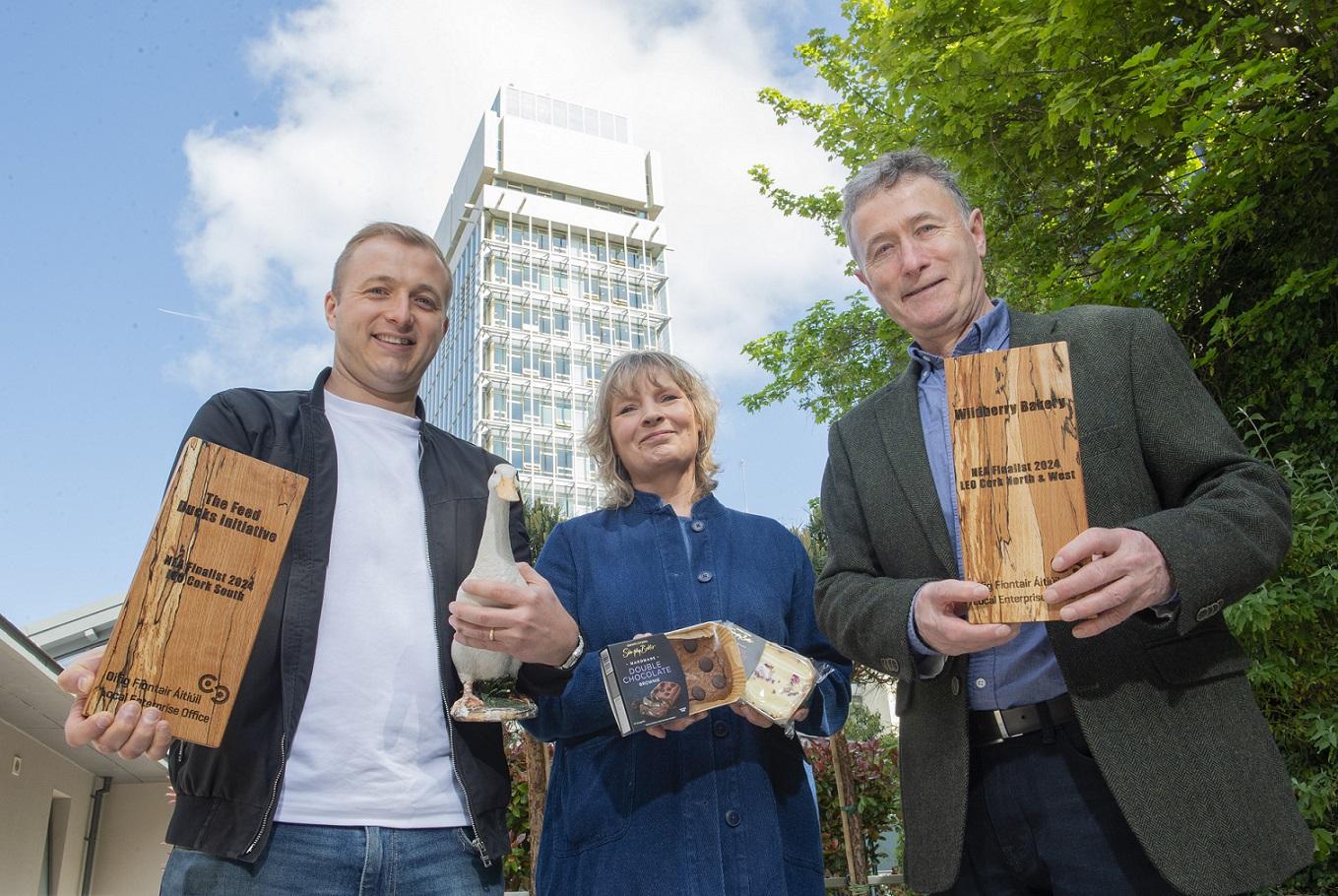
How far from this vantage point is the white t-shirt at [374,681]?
70.1 inches

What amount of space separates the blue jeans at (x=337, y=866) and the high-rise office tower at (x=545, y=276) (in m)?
52.0

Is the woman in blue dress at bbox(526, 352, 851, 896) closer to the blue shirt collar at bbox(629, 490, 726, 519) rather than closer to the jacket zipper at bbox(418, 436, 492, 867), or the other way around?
the blue shirt collar at bbox(629, 490, 726, 519)

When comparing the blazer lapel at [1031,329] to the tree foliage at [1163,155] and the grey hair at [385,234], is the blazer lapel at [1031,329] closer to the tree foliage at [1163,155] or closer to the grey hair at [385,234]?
the grey hair at [385,234]

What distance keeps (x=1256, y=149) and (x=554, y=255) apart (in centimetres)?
5874

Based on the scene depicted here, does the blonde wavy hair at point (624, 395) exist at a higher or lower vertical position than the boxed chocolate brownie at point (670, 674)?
higher

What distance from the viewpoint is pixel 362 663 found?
6.21 ft

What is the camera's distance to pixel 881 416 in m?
2.16

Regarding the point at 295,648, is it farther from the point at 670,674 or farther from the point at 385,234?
the point at 385,234

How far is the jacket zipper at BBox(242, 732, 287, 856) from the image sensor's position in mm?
1664

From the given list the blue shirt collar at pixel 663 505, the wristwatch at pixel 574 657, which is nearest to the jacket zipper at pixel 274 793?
the wristwatch at pixel 574 657

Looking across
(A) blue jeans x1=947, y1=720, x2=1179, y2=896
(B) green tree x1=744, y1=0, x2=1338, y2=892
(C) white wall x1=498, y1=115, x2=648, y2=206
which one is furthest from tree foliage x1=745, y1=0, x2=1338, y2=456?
(C) white wall x1=498, y1=115, x2=648, y2=206

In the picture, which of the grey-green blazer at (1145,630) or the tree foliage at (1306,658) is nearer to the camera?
the grey-green blazer at (1145,630)

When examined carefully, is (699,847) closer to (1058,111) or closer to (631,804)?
(631,804)

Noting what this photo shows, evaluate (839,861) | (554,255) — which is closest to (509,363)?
(554,255)
